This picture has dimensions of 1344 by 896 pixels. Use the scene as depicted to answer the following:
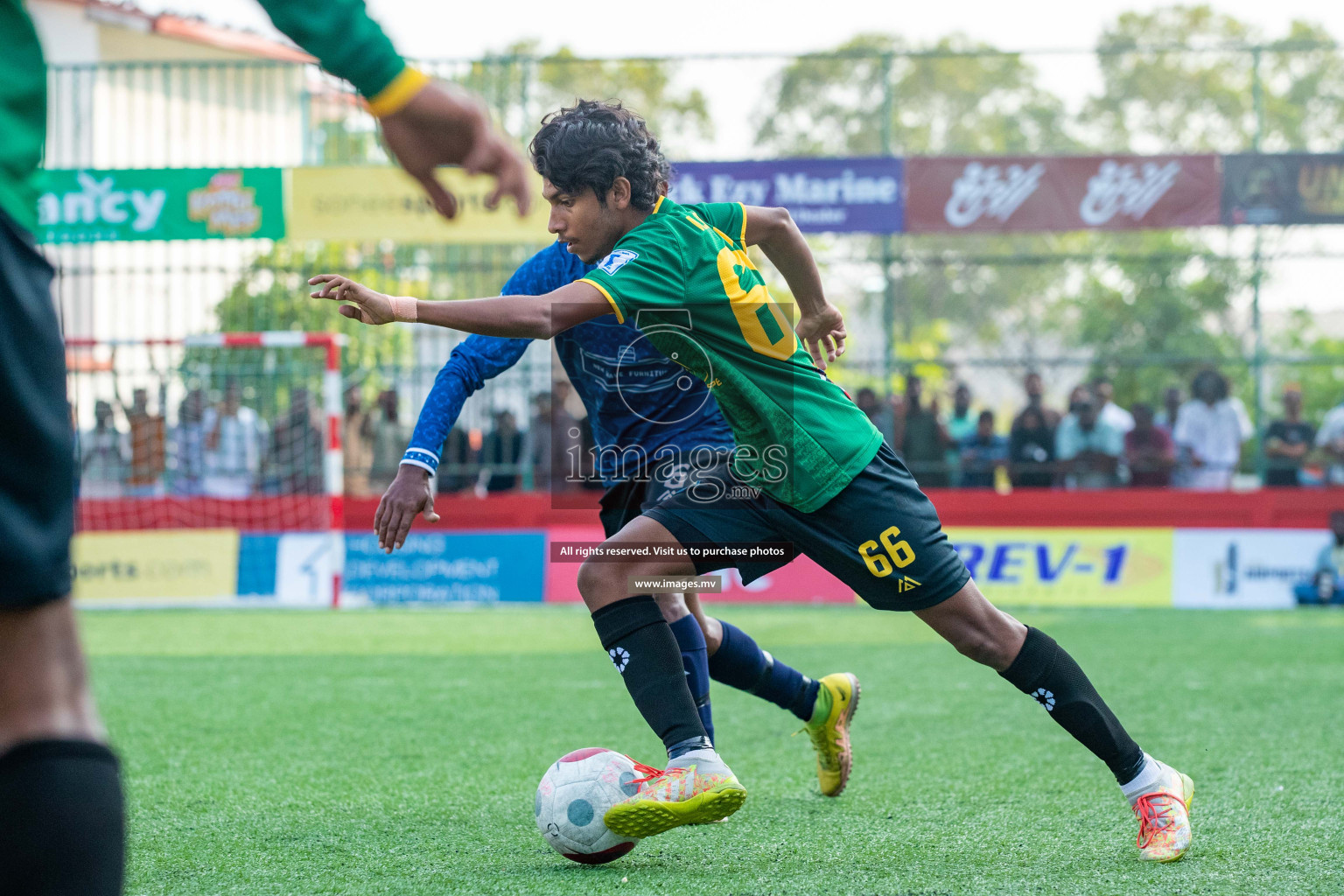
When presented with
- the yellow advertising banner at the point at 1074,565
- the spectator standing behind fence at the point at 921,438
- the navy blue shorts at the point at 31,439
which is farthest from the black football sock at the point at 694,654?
the spectator standing behind fence at the point at 921,438

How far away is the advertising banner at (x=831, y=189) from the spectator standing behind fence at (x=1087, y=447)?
2.56 m

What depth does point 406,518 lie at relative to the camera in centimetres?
363

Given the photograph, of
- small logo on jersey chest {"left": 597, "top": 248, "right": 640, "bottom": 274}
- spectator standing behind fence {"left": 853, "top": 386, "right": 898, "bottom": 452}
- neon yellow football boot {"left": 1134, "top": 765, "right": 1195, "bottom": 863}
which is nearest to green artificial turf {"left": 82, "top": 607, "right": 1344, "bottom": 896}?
neon yellow football boot {"left": 1134, "top": 765, "right": 1195, "bottom": 863}

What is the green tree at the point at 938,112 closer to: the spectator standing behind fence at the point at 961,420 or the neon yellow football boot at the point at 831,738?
the spectator standing behind fence at the point at 961,420

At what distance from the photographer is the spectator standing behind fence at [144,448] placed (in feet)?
44.1

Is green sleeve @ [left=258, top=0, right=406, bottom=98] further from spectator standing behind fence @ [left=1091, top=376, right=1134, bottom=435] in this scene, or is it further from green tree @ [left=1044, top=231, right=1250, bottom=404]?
green tree @ [left=1044, top=231, right=1250, bottom=404]

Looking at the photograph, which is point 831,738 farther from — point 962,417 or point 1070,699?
point 962,417

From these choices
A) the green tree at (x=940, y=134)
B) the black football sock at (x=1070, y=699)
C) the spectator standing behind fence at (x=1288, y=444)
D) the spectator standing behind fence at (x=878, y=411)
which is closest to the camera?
the black football sock at (x=1070, y=699)

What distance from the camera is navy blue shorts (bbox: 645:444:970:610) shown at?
3.34 metres

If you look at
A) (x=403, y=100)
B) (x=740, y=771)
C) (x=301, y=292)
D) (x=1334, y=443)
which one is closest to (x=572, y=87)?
(x=301, y=292)

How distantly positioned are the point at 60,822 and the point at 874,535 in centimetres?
224

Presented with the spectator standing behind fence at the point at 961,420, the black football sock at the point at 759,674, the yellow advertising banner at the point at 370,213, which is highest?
the yellow advertising banner at the point at 370,213

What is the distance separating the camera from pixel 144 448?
44.3ft

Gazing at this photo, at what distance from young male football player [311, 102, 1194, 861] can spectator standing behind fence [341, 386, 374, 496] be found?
10.4 metres
